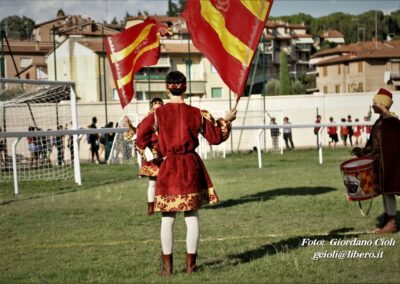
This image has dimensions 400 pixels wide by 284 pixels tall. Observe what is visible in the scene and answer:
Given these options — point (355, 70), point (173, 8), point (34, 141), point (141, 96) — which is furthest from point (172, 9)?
point (34, 141)

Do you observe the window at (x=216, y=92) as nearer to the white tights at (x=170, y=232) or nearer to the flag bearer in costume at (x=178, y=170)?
the flag bearer in costume at (x=178, y=170)

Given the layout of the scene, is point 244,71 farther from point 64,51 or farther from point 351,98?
point 64,51

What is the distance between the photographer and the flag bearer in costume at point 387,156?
29.2 ft

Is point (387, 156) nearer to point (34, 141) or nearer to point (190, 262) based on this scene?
point (190, 262)

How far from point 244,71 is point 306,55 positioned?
423 ft

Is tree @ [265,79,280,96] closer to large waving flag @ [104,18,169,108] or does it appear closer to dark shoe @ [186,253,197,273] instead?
large waving flag @ [104,18,169,108]

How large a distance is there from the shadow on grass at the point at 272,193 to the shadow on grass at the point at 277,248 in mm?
3884

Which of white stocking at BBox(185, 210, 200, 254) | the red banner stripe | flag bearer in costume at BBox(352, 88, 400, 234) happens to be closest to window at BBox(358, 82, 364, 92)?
flag bearer in costume at BBox(352, 88, 400, 234)

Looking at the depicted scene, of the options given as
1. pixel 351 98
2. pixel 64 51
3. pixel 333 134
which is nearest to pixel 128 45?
pixel 333 134

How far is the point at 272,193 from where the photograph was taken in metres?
14.4

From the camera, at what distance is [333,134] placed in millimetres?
38469

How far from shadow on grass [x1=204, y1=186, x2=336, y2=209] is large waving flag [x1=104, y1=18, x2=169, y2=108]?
3.06m

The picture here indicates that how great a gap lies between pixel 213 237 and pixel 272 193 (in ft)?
17.5

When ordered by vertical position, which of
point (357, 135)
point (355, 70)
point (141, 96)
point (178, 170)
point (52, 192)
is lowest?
point (357, 135)
